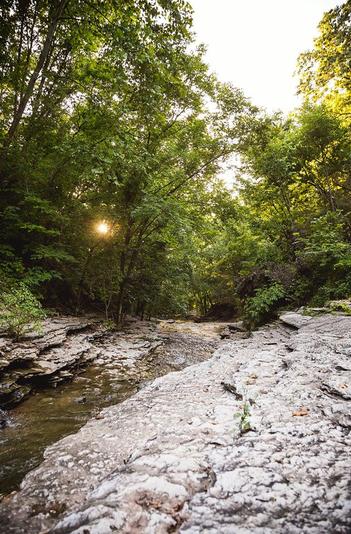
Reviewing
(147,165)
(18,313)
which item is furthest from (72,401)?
(147,165)

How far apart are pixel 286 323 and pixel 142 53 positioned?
8.38 meters

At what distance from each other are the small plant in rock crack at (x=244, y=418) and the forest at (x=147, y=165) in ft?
17.2

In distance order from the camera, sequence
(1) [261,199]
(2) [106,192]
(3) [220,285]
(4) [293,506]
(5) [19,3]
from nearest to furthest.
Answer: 1. (4) [293,506]
2. (5) [19,3]
3. (2) [106,192]
4. (1) [261,199]
5. (3) [220,285]

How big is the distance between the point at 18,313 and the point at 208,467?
598 centimetres

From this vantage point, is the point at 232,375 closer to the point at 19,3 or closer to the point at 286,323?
the point at 286,323

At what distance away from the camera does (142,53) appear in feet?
22.1

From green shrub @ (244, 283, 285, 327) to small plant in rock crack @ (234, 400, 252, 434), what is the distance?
28.0ft

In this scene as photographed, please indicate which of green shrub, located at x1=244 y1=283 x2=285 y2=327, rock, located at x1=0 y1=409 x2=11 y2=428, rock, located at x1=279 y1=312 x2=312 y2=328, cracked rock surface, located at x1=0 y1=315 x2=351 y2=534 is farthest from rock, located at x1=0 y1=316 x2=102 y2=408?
green shrub, located at x1=244 y1=283 x2=285 y2=327

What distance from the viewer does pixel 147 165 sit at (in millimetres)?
9789

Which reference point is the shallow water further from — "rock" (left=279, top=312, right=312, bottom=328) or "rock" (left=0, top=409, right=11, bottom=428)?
"rock" (left=279, top=312, right=312, bottom=328)

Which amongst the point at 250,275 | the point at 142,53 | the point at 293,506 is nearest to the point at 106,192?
the point at 142,53

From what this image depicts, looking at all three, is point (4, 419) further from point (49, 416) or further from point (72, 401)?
point (72, 401)

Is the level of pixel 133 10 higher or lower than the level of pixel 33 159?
higher

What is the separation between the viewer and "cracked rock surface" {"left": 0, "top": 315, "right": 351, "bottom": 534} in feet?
5.06
